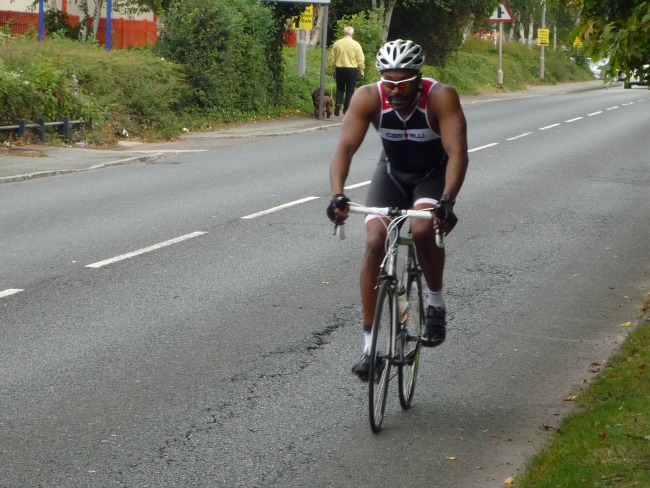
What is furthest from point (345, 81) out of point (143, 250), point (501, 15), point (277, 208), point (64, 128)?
point (501, 15)

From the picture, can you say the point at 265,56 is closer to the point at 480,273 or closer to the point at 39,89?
the point at 39,89

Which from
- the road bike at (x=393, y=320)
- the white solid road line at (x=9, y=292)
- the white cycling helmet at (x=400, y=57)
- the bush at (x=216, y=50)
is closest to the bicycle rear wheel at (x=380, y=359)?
Result: the road bike at (x=393, y=320)

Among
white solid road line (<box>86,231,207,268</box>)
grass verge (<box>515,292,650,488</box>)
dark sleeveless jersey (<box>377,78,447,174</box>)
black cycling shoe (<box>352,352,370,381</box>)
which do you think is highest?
dark sleeveless jersey (<box>377,78,447,174</box>)

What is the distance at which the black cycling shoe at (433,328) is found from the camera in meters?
6.51

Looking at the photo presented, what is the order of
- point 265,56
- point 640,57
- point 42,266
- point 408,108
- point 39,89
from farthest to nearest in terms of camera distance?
point 265,56 → point 39,89 → point 42,266 → point 640,57 → point 408,108

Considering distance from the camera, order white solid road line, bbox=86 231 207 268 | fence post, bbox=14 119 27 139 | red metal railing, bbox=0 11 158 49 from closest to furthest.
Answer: white solid road line, bbox=86 231 207 268
fence post, bbox=14 119 27 139
red metal railing, bbox=0 11 158 49

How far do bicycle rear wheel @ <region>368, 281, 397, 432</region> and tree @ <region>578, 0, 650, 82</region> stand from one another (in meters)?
3.69

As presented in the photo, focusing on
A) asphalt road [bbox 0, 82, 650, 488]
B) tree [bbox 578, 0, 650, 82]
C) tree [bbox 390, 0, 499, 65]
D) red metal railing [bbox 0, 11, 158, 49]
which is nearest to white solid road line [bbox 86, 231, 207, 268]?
asphalt road [bbox 0, 82, 650, 488]

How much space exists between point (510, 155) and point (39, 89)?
27.5ft

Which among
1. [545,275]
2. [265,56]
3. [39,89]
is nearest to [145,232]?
[545,275]

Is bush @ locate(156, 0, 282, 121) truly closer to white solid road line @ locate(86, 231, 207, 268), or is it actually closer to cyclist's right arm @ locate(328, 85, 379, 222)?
white solid road line @ locate(86, 231, 207, 268)

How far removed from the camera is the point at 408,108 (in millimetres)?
6125

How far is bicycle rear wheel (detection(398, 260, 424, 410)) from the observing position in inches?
246

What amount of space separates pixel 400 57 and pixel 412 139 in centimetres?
48
